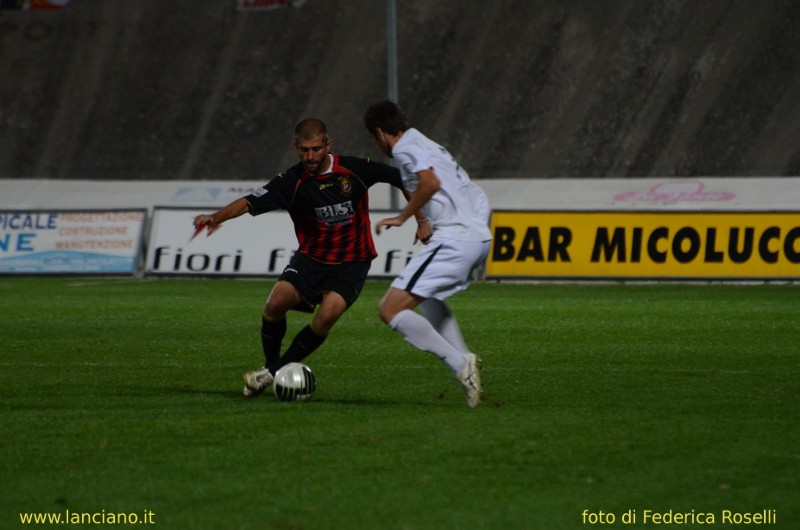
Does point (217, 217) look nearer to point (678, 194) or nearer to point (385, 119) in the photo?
point (385, 119)

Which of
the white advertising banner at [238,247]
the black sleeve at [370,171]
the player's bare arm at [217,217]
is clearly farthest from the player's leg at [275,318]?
the white advertising banner at [238,247]

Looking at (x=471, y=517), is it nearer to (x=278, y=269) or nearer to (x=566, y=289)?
(x=566, y=289)

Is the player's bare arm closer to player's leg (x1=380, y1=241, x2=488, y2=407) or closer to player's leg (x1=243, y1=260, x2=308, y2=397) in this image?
player's leg (x1=243, y1=260, x2=308, y2=397)

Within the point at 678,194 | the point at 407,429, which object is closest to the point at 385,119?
the point at 407,429

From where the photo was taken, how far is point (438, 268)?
8.53 meters

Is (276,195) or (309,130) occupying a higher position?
(309,130)

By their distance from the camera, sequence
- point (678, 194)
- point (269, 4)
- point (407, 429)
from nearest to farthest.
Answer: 1. point (407, 429)
2. point (678, 194)
3. point (269, 4)

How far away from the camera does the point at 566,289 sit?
827 inches

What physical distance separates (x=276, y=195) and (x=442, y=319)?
135 centimetres

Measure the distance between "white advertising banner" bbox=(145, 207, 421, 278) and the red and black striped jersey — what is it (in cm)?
1261

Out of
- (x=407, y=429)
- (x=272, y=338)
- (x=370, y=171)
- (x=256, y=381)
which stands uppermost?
(x=370, y=171)

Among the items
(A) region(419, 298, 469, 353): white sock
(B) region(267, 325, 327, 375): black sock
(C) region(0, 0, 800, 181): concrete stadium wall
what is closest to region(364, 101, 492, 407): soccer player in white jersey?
(A) region(419, 298, 469, 353): white sock

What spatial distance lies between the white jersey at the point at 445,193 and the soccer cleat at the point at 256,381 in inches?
58.6

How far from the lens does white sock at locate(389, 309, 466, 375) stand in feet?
28.0
